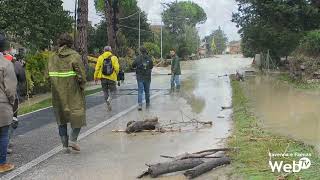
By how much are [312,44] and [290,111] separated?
11062mm

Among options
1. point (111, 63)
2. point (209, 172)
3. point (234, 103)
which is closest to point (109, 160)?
point (209, 172)

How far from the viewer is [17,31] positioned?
2178cm

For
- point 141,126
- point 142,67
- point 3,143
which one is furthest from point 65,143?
point 142,67

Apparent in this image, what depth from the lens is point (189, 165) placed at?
23.0ft

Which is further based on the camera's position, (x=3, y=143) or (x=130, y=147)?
(x=130, y=147)

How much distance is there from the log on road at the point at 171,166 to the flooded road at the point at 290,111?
2.27 m

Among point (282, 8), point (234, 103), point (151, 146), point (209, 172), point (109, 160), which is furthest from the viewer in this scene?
point (282, 8)

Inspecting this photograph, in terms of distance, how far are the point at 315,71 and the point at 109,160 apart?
15471 millimetres

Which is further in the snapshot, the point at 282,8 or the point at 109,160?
the point at 282,8

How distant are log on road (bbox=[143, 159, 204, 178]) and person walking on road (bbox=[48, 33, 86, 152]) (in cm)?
201

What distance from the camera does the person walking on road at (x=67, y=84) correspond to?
8359mm

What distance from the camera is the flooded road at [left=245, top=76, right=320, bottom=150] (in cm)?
1002

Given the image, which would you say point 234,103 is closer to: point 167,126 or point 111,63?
point 111,63

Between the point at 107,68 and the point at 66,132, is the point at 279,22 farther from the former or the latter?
the point at 66,132
